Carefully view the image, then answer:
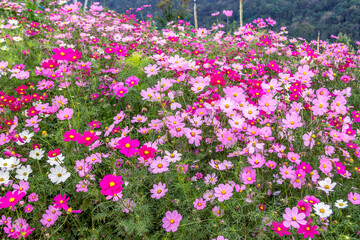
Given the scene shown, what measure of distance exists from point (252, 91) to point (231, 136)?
483mm

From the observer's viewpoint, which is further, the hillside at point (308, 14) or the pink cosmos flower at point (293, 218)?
the hillside at point (308, 14)

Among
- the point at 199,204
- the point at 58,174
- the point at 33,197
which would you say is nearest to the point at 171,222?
the point at 199,204

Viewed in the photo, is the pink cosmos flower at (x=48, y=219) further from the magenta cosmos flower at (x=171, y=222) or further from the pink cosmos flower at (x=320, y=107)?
the pink cosmos flower at (x=320, y=107)

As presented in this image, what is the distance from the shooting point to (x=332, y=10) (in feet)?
137

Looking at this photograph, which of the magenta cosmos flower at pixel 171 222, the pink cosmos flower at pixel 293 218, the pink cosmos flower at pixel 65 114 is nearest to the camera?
the pink cosmos flower at pixel 293 218

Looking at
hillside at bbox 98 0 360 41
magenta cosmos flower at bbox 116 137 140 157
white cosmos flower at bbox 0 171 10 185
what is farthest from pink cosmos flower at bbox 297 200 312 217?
hillside at bbox 98 0 360 41

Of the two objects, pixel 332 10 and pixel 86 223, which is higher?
pixel 86 223

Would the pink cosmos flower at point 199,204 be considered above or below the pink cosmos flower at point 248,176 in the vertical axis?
below

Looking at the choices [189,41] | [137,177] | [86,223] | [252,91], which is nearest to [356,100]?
[252,91]

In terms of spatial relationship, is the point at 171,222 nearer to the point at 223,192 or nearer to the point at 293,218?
the point at 223,192

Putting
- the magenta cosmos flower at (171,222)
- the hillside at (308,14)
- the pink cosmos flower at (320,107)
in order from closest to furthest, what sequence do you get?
1. the magenta cosmos flower at (171,222)
2. the pink cosmos flower at (320,107)
3. the hillside at (308,14)

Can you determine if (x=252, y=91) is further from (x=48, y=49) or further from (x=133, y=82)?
(x=48, y=49)

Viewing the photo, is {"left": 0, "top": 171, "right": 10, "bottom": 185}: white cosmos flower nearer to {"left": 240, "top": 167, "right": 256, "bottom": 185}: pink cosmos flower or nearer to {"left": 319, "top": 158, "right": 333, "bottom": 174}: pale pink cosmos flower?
{"left": 240, "top": 167, "right": 256, "bottom": 185}: pink cosmos flower

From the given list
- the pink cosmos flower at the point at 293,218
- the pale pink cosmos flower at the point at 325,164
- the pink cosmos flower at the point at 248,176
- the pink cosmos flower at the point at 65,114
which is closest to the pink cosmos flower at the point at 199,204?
the pink cosmos flower at the point at 248,176
